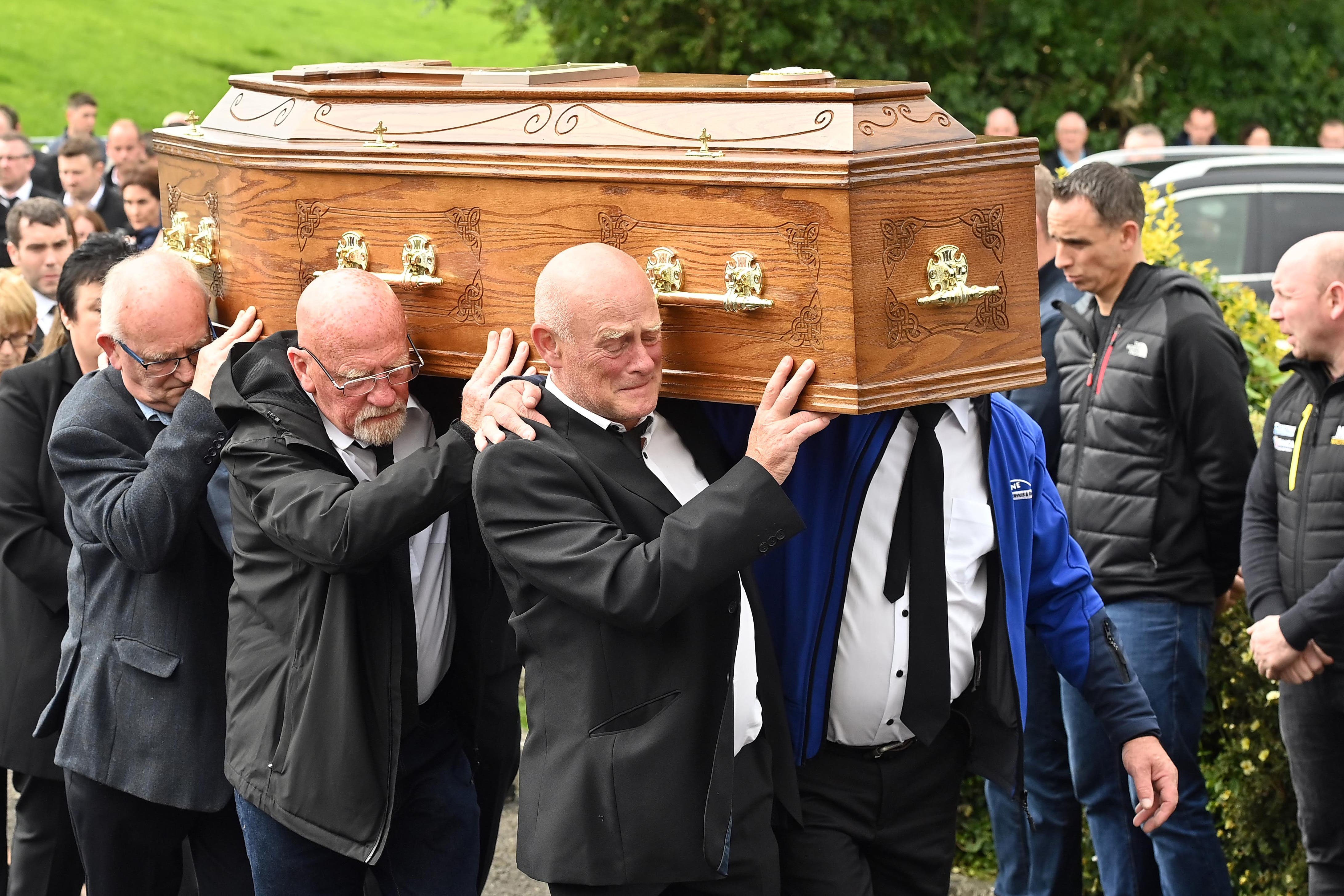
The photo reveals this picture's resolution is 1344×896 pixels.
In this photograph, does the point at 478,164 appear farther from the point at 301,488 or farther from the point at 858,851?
the point at 858,851

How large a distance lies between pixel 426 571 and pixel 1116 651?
1669mm

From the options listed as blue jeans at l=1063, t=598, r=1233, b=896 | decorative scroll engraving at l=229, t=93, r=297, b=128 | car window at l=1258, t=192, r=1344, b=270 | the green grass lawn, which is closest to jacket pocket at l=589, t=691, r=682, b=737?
decorative scroll engraving at l=229, t=93, r=297, b=128

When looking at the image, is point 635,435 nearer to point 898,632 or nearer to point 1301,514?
point 898,632

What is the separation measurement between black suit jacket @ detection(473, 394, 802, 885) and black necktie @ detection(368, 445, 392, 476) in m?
0.65

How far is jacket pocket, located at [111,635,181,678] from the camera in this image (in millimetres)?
Answer: 3738

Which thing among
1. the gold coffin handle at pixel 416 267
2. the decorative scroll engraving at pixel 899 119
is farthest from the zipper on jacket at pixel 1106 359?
the gold coffin handle at pixel 416 267

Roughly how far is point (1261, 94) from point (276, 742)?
15.4 meters

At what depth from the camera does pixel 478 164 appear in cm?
349

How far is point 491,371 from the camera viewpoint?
3381mm

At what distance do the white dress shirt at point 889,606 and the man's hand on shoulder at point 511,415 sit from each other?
0.76 metres

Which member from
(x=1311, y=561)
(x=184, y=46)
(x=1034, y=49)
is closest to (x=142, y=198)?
(x=1311, y=561)

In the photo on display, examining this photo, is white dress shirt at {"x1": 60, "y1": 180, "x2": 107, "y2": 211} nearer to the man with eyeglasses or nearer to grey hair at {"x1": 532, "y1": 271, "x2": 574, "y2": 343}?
the man with eyeglasses

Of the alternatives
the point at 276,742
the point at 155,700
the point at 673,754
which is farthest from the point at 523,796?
the point at 155,700

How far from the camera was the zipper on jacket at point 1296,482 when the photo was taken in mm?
4121
